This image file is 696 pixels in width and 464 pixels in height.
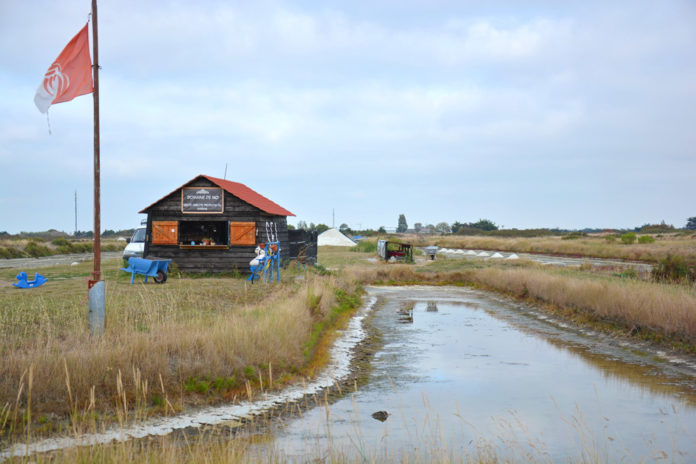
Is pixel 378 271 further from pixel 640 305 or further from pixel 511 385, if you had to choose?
pixel 511 385

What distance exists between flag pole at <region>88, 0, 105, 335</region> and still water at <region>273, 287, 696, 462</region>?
14.2 feet

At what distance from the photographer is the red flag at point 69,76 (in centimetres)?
1020

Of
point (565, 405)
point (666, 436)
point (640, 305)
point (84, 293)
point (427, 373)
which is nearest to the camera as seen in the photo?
point (666, 436)

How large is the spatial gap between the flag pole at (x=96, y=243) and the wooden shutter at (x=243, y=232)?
13.6m

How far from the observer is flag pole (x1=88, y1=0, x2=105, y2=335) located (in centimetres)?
1030

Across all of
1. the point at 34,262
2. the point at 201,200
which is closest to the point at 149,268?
the point at 201,200

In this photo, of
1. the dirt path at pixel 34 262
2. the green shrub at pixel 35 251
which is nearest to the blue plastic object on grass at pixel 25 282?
the dirt path at pixel 34 262

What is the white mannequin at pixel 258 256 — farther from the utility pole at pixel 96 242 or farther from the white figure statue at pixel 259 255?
the utility pole at pixel 96 242

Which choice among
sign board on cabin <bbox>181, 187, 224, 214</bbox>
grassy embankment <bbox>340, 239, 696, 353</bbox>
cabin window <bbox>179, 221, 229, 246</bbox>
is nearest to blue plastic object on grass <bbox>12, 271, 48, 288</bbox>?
sign board on cabin <bbox>181, 187, 224, 214</bbox>

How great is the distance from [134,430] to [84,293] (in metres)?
11.4

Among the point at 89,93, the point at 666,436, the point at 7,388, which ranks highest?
the point at 89,93

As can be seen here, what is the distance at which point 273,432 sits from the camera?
760cm

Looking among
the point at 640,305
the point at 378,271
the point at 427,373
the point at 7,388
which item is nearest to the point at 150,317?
the point at 7,388

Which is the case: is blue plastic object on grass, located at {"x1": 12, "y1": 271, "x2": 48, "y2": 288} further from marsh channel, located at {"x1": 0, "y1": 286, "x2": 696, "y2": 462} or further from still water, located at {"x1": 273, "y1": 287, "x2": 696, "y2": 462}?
still water, located at {"x1": 273, "y1": 287, "x2": 696, "y2": 462}
